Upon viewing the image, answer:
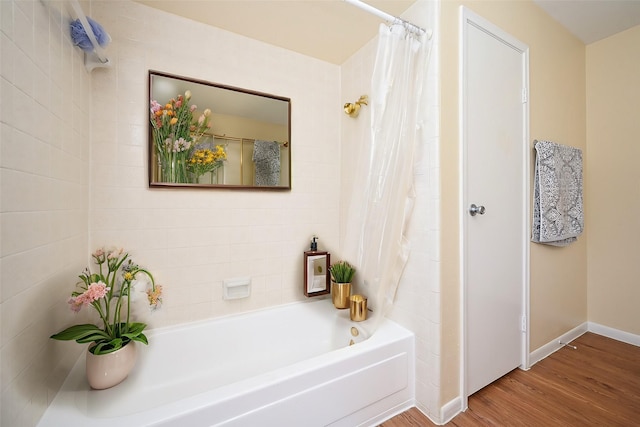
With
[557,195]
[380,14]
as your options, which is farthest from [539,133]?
[380,14]

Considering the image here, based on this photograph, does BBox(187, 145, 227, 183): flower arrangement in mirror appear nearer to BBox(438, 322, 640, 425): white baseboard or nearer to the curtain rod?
the curtain rod

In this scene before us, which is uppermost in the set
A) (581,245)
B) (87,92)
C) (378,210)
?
(87,92)

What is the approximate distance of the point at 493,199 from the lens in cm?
149

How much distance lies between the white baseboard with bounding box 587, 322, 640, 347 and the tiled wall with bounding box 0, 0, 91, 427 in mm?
3415

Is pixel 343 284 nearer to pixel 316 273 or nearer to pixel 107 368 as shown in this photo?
pixel 316 273

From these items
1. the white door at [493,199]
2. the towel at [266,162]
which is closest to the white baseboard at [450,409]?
the white door at [493,199]

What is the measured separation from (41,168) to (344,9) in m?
1.58

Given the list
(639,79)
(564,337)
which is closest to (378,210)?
(564,337)

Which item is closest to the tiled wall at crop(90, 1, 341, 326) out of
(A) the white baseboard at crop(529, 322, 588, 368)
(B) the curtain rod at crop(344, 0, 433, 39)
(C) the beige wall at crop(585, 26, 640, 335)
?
(B) the curtain rod at crop(344, 0, 433, 39)

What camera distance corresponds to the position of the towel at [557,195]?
1.66 metres

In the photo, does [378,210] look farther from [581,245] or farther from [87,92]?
[581,245]

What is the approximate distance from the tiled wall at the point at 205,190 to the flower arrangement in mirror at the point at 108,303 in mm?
104

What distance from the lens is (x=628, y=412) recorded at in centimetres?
130

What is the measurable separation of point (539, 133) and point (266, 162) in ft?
6.05
